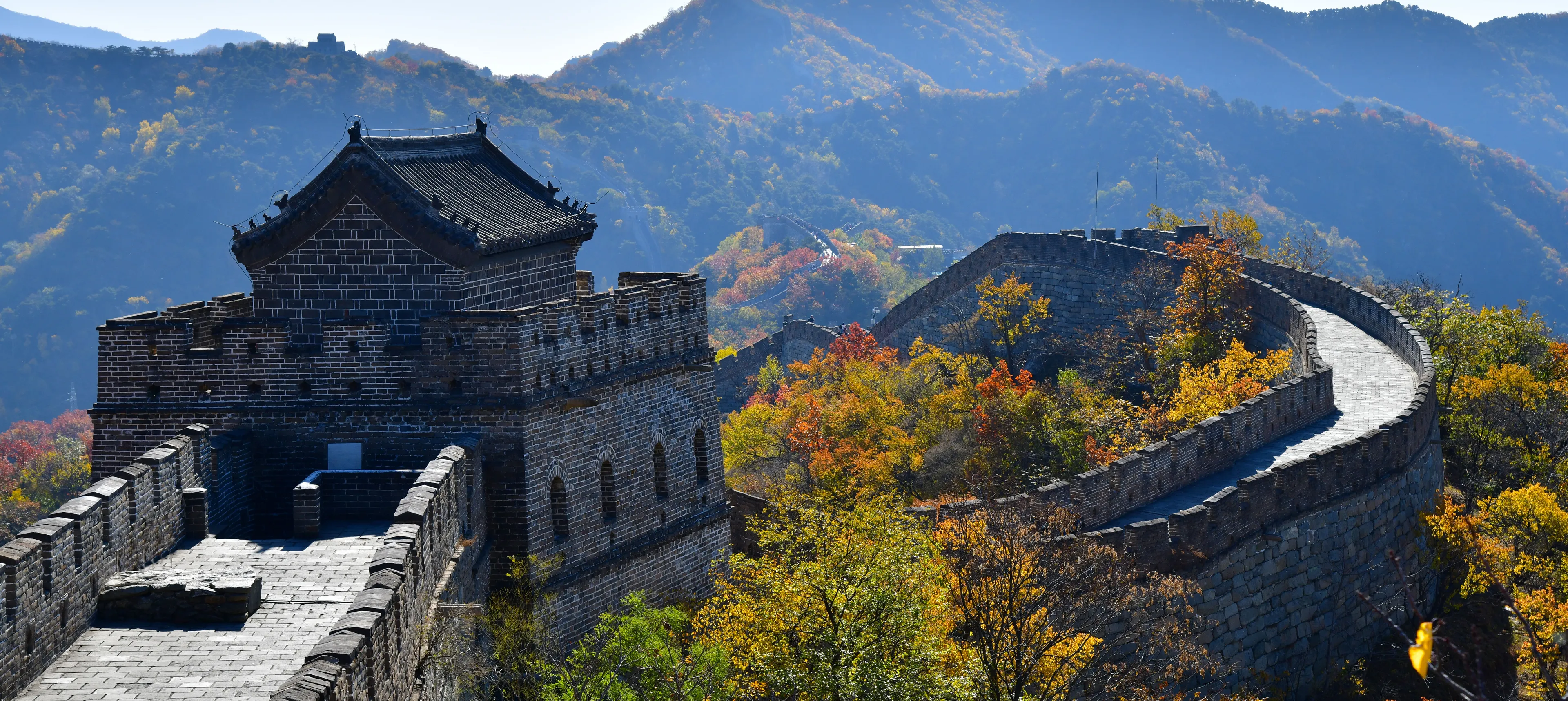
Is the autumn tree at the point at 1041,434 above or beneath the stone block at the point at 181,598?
beneath

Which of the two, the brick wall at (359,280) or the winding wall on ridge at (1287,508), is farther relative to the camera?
the winding wall on ridge at (1287,508)

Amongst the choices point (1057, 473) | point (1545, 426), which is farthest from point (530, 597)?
point (1545, 426)

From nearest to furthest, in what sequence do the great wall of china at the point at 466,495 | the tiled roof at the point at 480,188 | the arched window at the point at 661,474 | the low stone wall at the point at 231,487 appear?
the great wall of china at the point at 466,495
the low stone wall at the point at 231,487
the tiled roof at the point at 480,188
the arched window at the point at 661,474

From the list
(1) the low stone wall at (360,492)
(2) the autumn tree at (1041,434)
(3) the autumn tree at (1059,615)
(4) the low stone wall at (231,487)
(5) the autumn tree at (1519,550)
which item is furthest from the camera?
(2) the autumn tree at (1041,434)

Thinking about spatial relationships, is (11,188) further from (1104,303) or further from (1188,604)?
(1188,604)

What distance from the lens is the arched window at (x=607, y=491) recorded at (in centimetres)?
1803

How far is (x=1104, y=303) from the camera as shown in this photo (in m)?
42.6

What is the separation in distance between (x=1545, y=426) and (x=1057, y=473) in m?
9.15

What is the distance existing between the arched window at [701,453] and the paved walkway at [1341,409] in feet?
20.9

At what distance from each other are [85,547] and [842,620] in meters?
7.06

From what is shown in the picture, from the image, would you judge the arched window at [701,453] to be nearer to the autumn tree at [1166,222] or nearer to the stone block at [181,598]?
the stone block at [181,598]

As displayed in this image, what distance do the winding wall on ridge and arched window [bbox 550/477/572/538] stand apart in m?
6.24

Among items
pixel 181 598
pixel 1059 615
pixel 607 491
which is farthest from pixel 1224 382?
pixel 181 598

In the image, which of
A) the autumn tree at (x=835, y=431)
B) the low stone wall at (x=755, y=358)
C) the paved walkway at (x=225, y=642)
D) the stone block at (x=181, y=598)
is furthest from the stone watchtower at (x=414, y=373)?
the low stone wall at (x=755, y=358)
